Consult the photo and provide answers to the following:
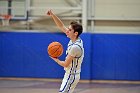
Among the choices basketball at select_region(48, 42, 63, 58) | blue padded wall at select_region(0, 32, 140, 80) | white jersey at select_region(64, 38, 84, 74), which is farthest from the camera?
blue padded wall at select_region(0, 32, 140, 80)

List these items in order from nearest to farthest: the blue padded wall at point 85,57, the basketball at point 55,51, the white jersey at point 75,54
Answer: the white jersey at point 75,54, the basketball at point 55,51, the blue padded wall at point 85,57

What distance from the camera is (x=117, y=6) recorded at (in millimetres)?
11188

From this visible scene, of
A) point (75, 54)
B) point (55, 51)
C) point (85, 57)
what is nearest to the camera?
point (75, 54)

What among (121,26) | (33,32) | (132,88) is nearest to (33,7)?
(33,32)

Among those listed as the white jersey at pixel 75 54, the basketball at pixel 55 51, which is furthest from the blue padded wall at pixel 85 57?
the white jersey at pixel 75 54

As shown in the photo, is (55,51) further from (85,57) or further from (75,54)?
(85,57)

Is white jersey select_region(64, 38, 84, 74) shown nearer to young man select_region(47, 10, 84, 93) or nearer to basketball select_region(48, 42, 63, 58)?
young man select_region(47, 10, 84, 93)

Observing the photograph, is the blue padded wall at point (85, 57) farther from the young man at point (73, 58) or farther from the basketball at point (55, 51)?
the young man at point (73, 58)

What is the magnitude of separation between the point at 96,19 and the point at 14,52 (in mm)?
3002

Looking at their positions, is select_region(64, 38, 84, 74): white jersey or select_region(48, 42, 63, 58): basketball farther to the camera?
select_region(48, 42, 63, 58): basketball

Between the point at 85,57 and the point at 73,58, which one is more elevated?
the point at 73,58

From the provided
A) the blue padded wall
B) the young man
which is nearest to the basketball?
the young man

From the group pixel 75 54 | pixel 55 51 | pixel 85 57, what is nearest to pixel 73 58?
pixel 75 54

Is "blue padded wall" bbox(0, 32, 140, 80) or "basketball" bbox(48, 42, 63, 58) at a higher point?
"basketball" bbox(48, 42, 63, 58)
